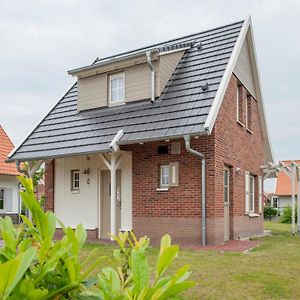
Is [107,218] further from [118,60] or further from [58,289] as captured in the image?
[58,289]

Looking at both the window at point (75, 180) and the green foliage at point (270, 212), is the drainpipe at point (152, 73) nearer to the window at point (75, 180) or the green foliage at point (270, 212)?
the window at point (75, 180)

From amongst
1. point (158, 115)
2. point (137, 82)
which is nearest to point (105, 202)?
point (158, 115)

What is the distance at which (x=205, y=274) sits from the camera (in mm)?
8484

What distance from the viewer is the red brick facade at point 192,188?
12.9 meters

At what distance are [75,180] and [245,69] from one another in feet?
23.7

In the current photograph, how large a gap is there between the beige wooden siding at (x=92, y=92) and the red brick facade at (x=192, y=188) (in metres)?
2.48

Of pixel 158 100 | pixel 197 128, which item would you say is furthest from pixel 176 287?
pixel 158 100

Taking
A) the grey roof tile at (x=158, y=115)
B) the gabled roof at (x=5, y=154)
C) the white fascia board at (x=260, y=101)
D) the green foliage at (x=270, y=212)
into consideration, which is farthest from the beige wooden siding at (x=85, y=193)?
the green foliage at (x=270, y=212)

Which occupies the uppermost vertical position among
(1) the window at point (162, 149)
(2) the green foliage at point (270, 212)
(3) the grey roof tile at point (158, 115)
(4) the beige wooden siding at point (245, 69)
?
(4) the beige wooden siding at point (245, 69)

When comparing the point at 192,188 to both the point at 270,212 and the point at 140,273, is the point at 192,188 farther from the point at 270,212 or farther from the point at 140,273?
the point at 270,212

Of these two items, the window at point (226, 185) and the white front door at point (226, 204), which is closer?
the white front door at point (226, 204)

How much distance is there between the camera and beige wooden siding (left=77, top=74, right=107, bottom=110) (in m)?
15.8

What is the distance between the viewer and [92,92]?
16.1m

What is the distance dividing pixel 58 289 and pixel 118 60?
45.7 ft
